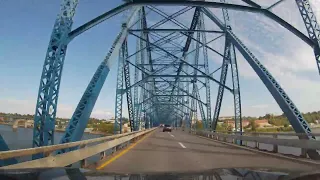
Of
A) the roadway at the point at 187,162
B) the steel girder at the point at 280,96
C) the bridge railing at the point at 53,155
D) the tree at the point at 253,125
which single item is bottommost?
the roadway at the point at 187,162

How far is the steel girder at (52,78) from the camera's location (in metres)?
11.9

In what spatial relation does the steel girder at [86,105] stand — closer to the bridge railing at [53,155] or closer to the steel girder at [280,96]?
the bridge railing at [53,155]

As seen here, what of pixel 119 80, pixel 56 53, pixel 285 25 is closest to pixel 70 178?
pixel 56 53

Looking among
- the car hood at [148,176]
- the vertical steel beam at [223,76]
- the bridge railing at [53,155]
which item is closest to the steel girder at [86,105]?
the bridge railing at [53,155]

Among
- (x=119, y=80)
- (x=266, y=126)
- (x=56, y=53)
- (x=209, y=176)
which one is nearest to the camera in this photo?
(x=209, y=176)

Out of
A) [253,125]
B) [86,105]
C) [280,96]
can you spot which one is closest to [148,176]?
[86,105]

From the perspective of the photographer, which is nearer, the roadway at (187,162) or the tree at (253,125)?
the roadway at (187,162)

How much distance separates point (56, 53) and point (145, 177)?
8.10 meters

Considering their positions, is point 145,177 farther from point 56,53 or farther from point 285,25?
point 285,25

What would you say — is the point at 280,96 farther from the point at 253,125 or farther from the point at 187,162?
the point at 253,125

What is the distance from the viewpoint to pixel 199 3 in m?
16.6

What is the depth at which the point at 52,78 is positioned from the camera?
1213cm

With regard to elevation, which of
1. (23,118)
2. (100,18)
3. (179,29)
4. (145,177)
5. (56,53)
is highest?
(179,29)

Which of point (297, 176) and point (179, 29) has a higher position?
point (179, 29)
